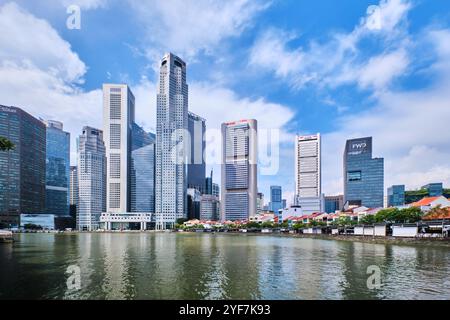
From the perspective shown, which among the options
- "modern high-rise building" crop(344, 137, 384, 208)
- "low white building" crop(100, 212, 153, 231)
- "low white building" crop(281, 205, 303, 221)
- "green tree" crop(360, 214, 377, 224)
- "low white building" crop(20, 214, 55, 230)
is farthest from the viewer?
"low white building" crop(100, 212, 153, 231)

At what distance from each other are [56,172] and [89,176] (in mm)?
21191

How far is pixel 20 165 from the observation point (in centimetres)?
14888

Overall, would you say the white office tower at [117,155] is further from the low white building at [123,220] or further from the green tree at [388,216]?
the green tree at [388,216]

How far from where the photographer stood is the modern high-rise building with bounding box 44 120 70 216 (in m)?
186

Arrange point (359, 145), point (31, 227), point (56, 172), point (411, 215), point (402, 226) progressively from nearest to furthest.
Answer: point (402, 226), point (411, 215), point (31, 227), point (359, 145), point (56, 172)

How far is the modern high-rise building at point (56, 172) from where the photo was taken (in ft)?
611

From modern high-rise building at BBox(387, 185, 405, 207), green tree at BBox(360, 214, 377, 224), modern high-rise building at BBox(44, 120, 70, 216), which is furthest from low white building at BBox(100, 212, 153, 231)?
green tree at BBox(360, 214, 377, 224)

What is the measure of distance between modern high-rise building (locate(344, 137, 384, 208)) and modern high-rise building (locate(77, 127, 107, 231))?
480ft

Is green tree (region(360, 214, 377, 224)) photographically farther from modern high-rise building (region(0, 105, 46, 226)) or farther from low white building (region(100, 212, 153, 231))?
low white building (region(100, 212, 153, 231))

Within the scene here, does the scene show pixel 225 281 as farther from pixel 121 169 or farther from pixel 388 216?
pixel 121 169

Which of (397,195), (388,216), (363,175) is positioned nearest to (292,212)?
(363,175)

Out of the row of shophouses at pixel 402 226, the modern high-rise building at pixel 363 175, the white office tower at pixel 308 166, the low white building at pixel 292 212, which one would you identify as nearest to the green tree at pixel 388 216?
the row of shophouses at pixel 402 226
